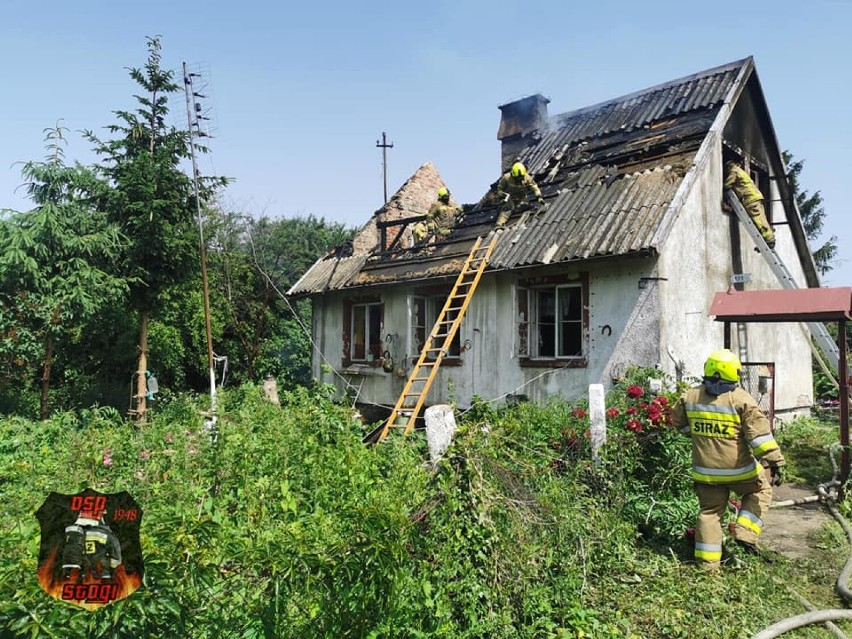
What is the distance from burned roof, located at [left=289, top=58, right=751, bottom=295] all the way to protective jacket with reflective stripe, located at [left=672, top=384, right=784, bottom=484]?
3.63 m

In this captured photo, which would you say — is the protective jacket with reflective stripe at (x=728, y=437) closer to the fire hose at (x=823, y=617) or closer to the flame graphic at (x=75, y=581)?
the fire hose at (x=823, y=617)

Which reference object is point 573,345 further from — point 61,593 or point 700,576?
point 61,593

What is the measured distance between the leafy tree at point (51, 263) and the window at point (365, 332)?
5.16 m

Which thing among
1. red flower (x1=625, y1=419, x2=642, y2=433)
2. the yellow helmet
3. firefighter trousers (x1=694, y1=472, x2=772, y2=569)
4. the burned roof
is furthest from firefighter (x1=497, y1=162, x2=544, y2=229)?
firefighter trousers (x1=694, y1=472, x2=772, y2=569)

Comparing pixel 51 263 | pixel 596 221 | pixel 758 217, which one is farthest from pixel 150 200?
pixel 758 217

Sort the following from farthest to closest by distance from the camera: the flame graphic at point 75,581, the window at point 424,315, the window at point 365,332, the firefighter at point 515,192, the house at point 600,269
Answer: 1. the window at point 365,332
2. the window at point 424,315
3. the firefighter at point 515,192
4. the house at point 600,269
5. the flame graphic at point 75,581

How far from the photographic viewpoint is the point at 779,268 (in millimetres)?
9773

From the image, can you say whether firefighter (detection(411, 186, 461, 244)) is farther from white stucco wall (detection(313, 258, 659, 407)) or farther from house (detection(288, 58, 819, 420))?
white stucco wall (detection(313, 258, 659, 407))

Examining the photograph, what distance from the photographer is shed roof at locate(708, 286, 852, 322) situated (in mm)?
7250

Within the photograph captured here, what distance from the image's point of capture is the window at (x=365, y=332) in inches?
533

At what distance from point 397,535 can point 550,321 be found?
777 centimetres

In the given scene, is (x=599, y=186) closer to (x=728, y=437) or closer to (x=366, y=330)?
(x=366, y=330)

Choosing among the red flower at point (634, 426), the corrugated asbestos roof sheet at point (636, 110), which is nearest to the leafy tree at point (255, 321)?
the corrugated asbestos roof sheet at point (636, 110)

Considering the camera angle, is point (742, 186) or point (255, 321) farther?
point (255, 321)
